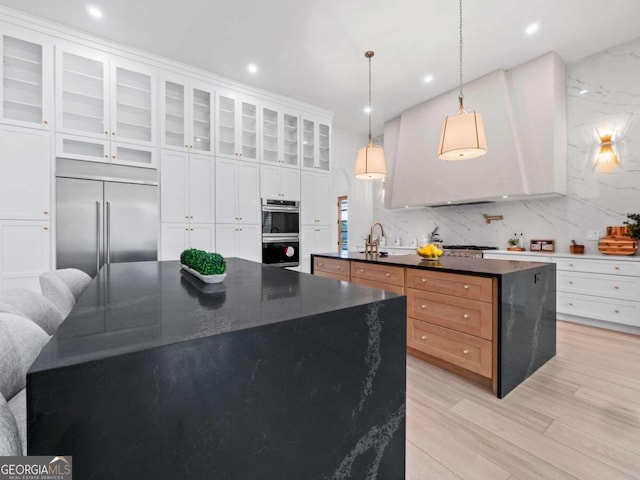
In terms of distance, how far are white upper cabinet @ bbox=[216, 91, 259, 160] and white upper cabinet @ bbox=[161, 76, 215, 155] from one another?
14 cm

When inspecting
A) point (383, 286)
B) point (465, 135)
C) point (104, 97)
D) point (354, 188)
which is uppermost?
point (104, 97)

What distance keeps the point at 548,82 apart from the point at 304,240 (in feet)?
12.7

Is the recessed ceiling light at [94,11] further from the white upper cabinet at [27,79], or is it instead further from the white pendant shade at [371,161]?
the white pendant shade at [371,161]

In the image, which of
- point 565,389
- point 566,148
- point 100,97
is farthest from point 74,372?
point 566,148

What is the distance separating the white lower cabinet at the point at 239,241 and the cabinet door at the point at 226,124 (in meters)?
1.03

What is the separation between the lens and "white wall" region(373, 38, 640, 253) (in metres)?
3.49

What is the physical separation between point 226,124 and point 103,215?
1.98m

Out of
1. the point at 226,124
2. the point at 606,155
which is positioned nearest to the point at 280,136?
the point at 226,124

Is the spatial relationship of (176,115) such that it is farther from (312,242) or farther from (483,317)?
(483,317)

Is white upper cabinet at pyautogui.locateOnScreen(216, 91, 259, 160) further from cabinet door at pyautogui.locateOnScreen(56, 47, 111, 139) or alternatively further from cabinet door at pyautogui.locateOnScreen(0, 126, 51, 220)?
cabinet door at pyautogui.locateOnScreen(0, 126, 51, 220)

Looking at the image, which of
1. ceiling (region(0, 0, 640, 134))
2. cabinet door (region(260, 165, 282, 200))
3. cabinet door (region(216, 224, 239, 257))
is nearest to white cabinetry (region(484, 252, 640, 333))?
ceiling (region(0, 0, 640, 134))

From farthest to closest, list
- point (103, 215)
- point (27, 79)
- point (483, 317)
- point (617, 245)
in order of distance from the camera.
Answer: point (617, 245) < point (103, 215) < point (27, 79) < point (483, 317)

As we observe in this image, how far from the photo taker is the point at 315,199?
5.07 meters

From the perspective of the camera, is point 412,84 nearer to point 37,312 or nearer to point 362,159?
point 362,159
